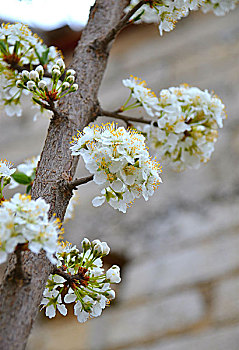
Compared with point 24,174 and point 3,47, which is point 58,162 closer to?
point 24,174

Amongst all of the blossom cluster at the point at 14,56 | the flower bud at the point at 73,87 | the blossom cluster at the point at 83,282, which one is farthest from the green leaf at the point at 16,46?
the blossom cluster at the point at 83,282

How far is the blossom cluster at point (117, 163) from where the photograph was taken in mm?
759

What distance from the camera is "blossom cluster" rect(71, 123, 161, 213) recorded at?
759mm

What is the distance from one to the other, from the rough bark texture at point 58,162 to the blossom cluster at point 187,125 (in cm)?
18

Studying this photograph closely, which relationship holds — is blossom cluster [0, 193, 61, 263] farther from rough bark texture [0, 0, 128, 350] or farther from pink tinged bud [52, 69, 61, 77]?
pink tinged bud [52, 69, 61, 77]

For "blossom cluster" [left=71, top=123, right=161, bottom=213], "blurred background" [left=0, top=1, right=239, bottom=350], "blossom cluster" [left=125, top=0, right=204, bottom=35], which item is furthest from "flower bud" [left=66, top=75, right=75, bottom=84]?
"blurred background" [left=0, top=1, right=239, bottom=350]

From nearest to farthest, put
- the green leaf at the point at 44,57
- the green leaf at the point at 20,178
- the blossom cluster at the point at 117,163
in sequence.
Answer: the blossom cluster at the point at 117,163
the green leaf at the point at 20,178
the green leaf at the point at 44,57

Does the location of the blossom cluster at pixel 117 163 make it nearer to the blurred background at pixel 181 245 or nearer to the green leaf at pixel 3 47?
the green leaf at pixel 3 47

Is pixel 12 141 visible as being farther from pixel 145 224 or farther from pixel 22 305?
pixel 22 305

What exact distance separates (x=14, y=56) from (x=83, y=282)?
50 centimetres

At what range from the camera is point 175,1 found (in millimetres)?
943

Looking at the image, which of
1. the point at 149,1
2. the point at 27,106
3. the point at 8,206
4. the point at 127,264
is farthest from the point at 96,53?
the point at 27,106

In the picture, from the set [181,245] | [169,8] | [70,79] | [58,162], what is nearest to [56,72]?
[70,79]

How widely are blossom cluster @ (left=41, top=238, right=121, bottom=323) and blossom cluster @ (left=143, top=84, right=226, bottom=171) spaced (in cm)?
37
